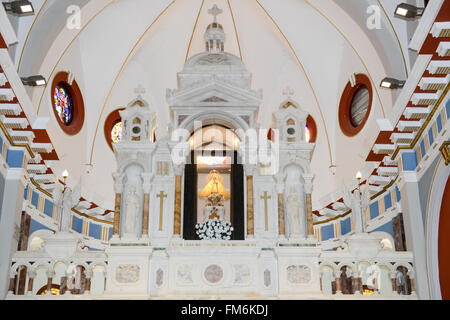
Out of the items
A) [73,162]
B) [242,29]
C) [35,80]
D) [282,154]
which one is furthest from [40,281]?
[242,29]

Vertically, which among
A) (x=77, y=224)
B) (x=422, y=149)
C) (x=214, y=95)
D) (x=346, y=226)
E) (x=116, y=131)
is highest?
(x=116, y=131)

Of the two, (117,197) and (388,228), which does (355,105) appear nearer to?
(388,228)

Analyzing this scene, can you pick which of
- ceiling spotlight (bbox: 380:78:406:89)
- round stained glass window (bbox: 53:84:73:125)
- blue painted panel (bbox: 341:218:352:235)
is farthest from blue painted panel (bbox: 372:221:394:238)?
round stained glass window (bbox: 53:84:73:125)

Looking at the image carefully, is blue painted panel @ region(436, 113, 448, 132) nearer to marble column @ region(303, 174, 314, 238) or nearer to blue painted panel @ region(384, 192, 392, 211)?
marble column @ region(303, 174, 314, 238)

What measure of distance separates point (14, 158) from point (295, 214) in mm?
6584

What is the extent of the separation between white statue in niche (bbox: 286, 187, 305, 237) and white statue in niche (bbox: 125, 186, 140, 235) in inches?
132

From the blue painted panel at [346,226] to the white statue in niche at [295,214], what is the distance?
5486 mm

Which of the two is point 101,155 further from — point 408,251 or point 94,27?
point 408,251

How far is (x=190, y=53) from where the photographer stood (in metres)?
21.2

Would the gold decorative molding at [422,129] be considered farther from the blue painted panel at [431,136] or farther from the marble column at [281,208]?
the marble column at [281,208]

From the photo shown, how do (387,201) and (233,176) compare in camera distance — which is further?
(387,201)

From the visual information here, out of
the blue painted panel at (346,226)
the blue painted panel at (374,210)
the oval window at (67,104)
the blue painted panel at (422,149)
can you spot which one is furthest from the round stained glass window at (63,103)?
the blue painted panel at (422,149)

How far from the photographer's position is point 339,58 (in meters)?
19.7

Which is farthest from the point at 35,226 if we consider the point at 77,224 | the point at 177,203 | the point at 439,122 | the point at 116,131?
the point at 439,122
